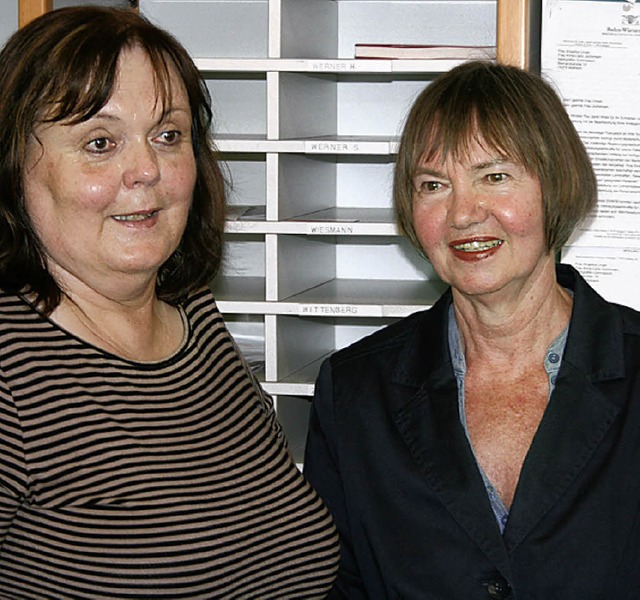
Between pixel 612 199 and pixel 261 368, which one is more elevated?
pixel 612 199

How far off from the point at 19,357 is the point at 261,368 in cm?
100

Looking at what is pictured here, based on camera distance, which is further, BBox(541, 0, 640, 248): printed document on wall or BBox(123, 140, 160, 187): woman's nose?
BBox(541, 0, 640, 248): printed document on wall

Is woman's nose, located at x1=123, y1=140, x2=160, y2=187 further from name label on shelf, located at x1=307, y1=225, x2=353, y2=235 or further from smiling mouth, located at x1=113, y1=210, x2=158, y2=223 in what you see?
Answer: name label on shelf, located at x1=307, y1=225, x2=353, y2=235

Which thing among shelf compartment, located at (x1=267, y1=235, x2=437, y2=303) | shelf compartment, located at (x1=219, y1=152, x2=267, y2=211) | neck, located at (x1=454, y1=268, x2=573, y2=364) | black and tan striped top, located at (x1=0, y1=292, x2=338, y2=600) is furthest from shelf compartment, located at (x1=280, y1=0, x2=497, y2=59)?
black and tan striped top, located at (x1=0, y1=292, x2=338, y2=600)

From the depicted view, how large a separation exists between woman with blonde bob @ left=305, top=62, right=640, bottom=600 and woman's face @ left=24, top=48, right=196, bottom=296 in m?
0.40

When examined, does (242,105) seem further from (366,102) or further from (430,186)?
(430,186)

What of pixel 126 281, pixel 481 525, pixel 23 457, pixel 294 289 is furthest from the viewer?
pixel 294 289

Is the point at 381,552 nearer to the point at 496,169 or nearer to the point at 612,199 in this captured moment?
the point at 496,169

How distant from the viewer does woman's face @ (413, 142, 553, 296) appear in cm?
154

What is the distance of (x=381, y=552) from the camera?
1.59 m

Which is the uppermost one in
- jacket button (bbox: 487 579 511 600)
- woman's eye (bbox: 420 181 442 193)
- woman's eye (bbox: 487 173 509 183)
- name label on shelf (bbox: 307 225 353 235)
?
woman's eye (bbox: 487 173 509 183)

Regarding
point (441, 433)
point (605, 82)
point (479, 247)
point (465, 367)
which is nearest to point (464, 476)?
point (441, 433)

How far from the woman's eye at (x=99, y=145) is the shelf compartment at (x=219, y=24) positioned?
1.20 metres

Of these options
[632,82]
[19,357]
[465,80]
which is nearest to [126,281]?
[19,357]
